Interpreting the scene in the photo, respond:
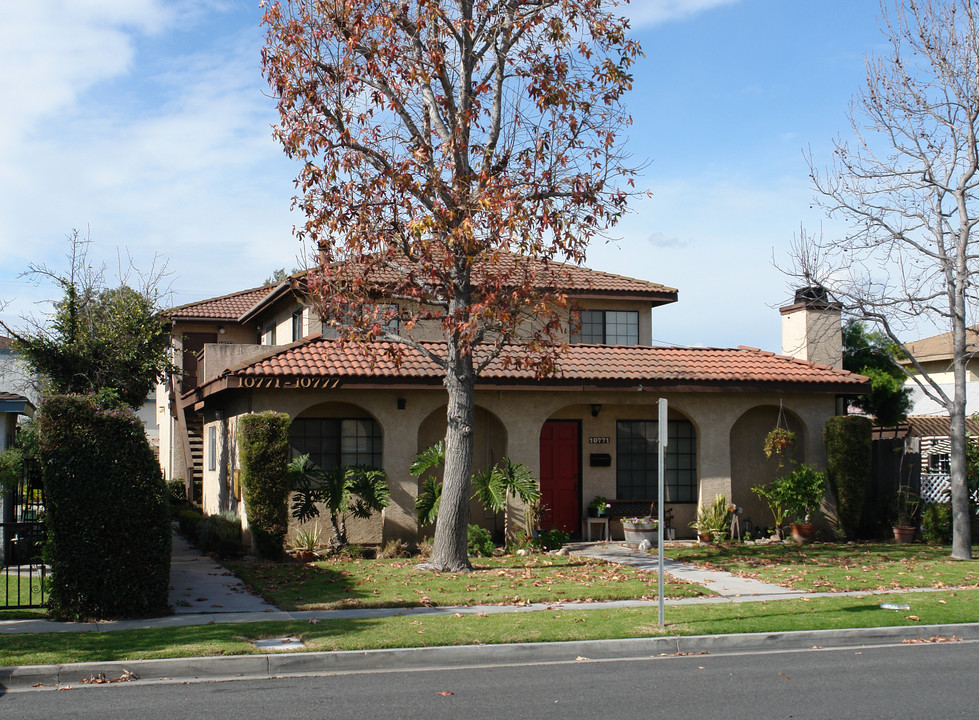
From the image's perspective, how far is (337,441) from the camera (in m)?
19.1

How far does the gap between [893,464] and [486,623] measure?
1344cm

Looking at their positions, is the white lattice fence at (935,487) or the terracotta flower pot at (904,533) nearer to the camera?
the terracotta flower pot at (904,533)

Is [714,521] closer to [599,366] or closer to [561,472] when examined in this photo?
[561,472]

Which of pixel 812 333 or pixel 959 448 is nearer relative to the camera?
pixel 959 448

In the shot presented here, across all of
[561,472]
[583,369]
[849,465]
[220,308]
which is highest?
[220,308]

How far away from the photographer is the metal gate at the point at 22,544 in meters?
12.5

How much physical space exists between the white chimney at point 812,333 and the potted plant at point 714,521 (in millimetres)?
4648

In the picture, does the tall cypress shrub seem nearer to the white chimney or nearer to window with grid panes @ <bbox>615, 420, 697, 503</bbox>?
the white chimney

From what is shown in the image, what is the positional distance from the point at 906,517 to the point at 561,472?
7.43 meters

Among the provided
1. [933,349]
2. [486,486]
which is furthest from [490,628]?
[933,349]

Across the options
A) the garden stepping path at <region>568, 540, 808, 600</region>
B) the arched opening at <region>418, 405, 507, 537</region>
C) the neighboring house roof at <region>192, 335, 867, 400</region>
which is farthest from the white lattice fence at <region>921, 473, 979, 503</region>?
the arched opening at <region>418, 405, 507, 537</region>

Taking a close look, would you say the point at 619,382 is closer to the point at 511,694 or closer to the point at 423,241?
the point at 423,241

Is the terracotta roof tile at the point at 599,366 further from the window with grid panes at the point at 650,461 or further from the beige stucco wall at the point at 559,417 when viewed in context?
the window with grid panes at the point at 650,461

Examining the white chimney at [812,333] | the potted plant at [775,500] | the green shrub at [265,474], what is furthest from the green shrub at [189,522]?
the white chimney at [812,333]
